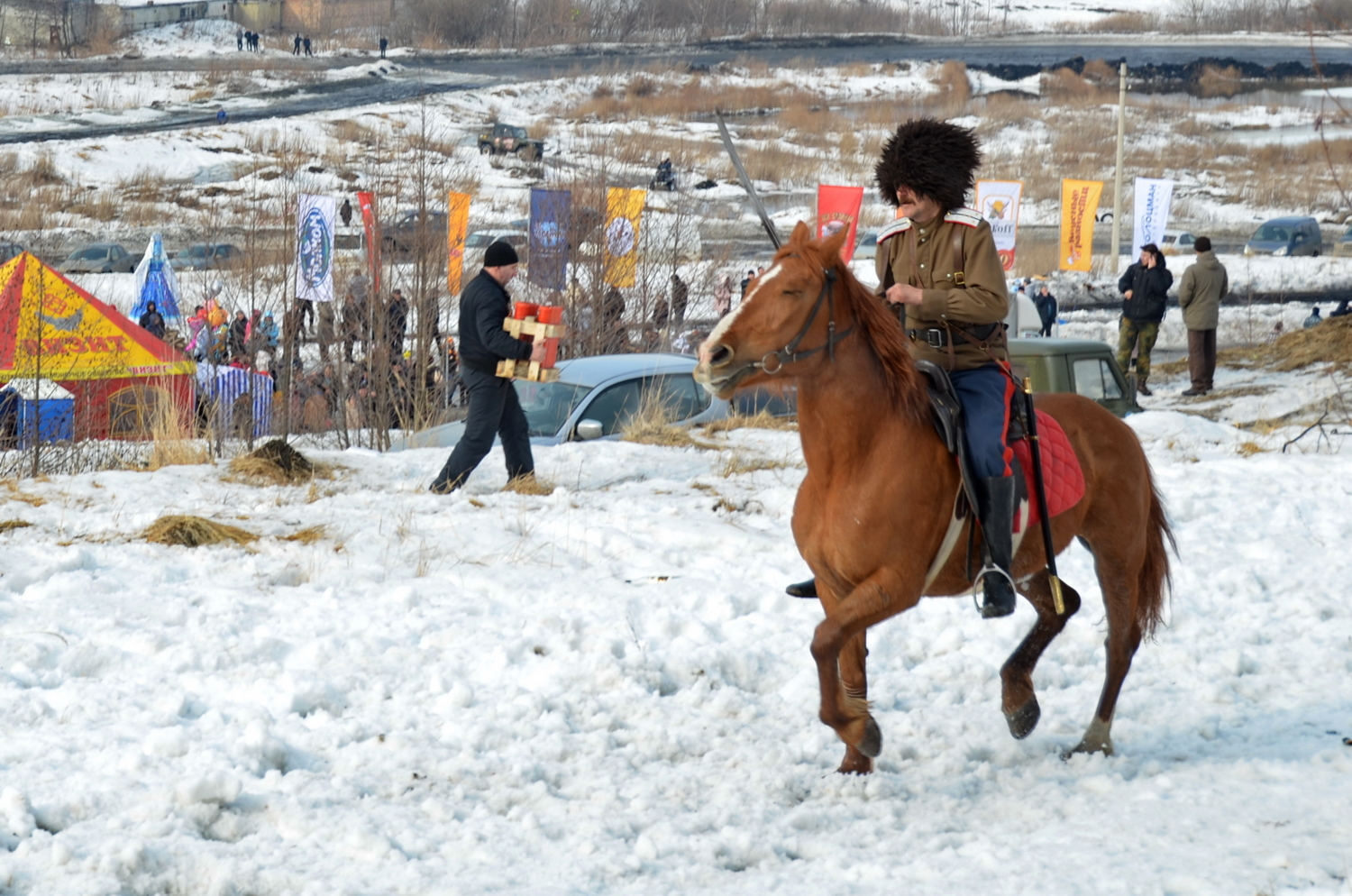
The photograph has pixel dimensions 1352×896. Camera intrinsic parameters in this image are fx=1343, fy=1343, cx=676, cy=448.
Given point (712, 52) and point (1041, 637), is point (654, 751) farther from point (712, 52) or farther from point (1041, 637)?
point (712, 52)

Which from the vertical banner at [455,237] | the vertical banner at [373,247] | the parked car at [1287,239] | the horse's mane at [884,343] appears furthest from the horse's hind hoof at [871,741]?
the parked car at [1287,239]

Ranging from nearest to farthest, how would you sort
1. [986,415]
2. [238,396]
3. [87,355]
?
[986,415] < [87,355] < [238,396]

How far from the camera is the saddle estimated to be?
5.19 metres

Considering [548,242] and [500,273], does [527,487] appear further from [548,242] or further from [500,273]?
[548,242]

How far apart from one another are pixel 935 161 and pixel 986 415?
3.47ft

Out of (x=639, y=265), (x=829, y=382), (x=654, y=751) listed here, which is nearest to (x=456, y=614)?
(x=654, y=751)

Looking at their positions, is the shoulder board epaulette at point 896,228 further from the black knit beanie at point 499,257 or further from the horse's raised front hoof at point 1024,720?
the black knit beanie at point 499,257

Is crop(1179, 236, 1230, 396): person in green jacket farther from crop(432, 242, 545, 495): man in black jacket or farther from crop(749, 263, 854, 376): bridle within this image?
crop(749, 263, 854, 376): bridle

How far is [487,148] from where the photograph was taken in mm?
55125

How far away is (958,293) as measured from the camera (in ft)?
17.5

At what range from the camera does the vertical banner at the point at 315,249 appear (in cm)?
1609

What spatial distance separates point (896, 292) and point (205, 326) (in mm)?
12084

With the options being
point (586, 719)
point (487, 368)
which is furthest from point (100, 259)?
point (586, 719)

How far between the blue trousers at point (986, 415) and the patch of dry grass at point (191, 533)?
4.23 metres
